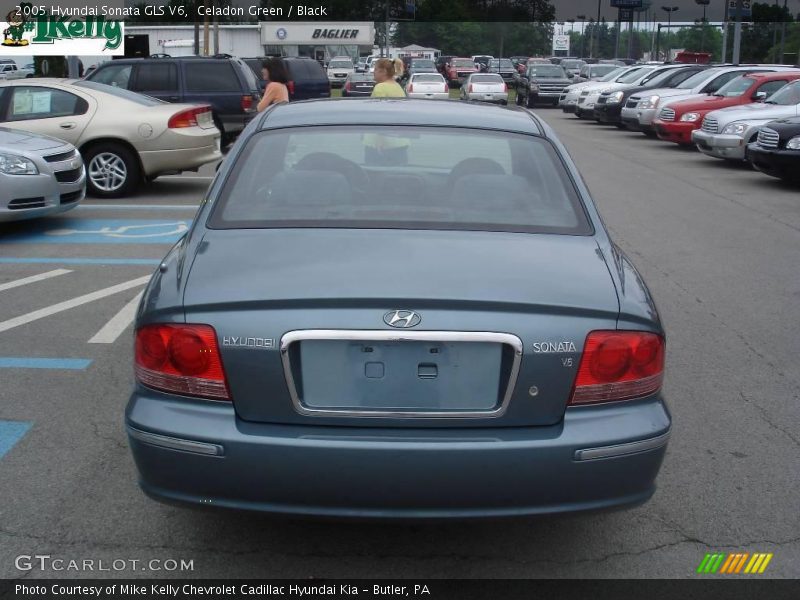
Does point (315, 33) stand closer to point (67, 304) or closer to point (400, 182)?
point (67, 304)

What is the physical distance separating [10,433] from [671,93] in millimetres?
21003

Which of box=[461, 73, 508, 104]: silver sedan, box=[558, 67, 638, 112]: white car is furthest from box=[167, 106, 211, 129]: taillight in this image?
box=[461, 73, 508, 104]: silver sedan

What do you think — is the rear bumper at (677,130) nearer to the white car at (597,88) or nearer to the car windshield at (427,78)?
the white car at (597,88)

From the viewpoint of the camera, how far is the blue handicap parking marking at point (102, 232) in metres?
10.4

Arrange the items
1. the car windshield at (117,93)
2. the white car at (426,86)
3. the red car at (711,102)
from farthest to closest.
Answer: the white car at (426,86) → the red car at (711,102) → the car windshield at (117,93)

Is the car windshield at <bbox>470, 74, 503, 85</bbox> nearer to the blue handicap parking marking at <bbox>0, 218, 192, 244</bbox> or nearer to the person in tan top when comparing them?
the person in tan top

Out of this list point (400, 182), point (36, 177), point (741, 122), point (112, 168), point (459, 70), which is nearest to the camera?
point (400, 182)

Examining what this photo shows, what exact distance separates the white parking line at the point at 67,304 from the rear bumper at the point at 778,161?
9.84 m

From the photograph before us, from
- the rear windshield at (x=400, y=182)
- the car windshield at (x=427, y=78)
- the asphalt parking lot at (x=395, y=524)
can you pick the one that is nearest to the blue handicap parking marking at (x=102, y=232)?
the asphalt parking lot at (x=395, y=524)

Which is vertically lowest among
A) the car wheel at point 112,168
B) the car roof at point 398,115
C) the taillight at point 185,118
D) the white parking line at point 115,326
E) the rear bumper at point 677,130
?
the white parking line at point 115,326

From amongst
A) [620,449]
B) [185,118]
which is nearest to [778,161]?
[185,118]

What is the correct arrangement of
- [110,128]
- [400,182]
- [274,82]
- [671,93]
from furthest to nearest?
[671,93], [110,128], [274,82], [400,182]

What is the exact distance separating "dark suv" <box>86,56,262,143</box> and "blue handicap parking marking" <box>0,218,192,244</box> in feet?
20.4

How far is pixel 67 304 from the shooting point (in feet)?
25.0
